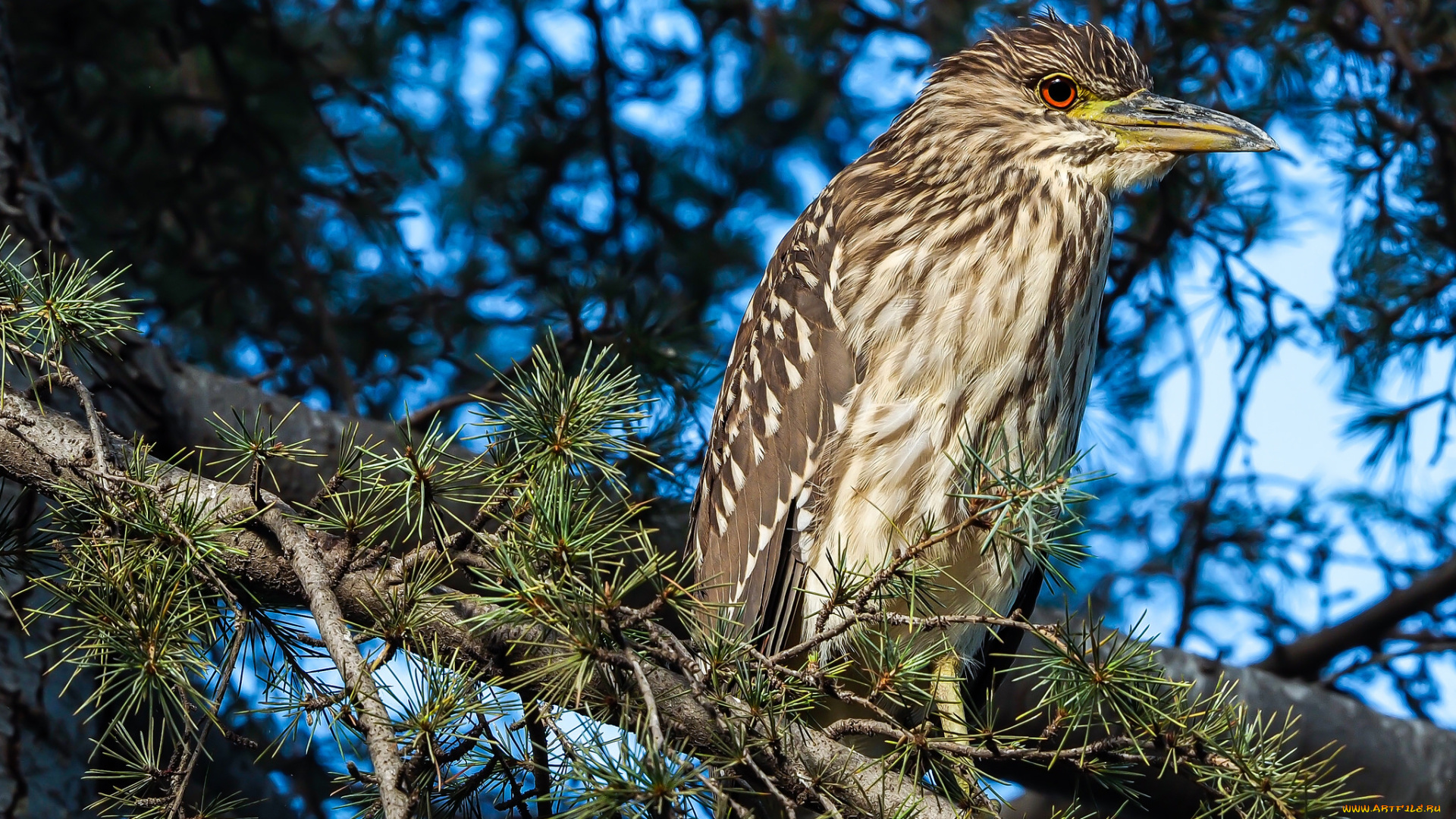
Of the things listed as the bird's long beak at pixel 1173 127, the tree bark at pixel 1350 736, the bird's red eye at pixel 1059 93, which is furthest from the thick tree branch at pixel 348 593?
the bird's red eye at pixel 1059 93

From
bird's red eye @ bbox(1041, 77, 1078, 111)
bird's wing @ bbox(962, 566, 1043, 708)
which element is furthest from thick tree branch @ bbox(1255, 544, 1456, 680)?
bird's red eye @ bbox(1041, 77, 1078, 111)

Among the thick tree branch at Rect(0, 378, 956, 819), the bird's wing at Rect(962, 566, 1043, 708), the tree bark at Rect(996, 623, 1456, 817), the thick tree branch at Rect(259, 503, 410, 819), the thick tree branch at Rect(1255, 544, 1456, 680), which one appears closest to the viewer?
the thick tree branch at Rect(259, 503, 410, 819)

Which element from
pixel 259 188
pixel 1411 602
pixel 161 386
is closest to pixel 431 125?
pixel 259 188

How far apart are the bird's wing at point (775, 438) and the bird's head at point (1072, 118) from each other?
1.55 feet

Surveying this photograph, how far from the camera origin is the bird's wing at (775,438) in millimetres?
2684

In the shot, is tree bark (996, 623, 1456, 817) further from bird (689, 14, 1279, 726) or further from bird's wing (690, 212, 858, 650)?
bird's wing (690, 212, 858, 650)

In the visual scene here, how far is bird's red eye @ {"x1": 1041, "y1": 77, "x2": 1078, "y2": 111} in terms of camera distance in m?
3.02

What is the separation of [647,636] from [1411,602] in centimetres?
297

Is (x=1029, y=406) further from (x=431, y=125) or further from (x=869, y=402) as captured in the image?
(x=431, y=125)

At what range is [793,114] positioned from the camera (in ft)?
18.4

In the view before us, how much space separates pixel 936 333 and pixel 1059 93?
34.5 inches

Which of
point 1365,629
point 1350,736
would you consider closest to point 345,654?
point 1350,736

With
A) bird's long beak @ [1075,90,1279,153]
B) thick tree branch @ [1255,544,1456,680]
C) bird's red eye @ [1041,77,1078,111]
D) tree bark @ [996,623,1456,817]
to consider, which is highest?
bird's red eye @ [1041,77,1078,111]

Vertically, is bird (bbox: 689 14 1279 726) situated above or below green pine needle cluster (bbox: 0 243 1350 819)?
above
